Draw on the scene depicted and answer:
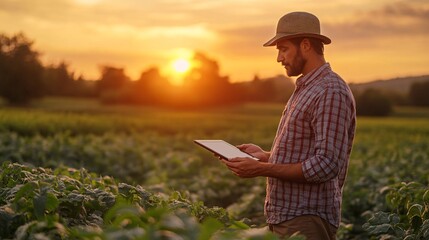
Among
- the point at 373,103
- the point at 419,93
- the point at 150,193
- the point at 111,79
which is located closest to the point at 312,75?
the point at 150,193

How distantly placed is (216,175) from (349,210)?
10.5ft

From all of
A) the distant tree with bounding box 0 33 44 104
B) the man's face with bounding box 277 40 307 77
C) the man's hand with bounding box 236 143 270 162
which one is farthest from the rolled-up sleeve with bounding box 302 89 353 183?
the distant tree with bounding box 0 33 44 104

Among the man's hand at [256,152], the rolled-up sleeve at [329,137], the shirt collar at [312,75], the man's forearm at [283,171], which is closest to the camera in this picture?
the rolled-up sleeve at [329,137]

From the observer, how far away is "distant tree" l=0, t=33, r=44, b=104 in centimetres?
7562

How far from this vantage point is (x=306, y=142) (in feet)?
15.7

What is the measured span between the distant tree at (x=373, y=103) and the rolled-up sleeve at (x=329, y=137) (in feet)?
182

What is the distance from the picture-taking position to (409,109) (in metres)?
64.2

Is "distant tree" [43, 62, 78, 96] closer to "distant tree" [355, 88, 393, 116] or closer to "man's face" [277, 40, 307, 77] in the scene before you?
"distant tree" [355, 88, 393, 116]

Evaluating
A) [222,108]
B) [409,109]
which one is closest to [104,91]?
[222,108]

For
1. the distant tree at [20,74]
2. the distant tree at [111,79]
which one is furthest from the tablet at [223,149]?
the distant tree at [20,74]

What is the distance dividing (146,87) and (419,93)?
2186cm

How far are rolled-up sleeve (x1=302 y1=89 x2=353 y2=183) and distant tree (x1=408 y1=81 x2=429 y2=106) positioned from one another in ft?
195

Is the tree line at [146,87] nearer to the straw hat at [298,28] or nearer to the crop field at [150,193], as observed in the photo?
the crop field at [150,193]

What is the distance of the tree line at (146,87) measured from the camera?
6044 cm
